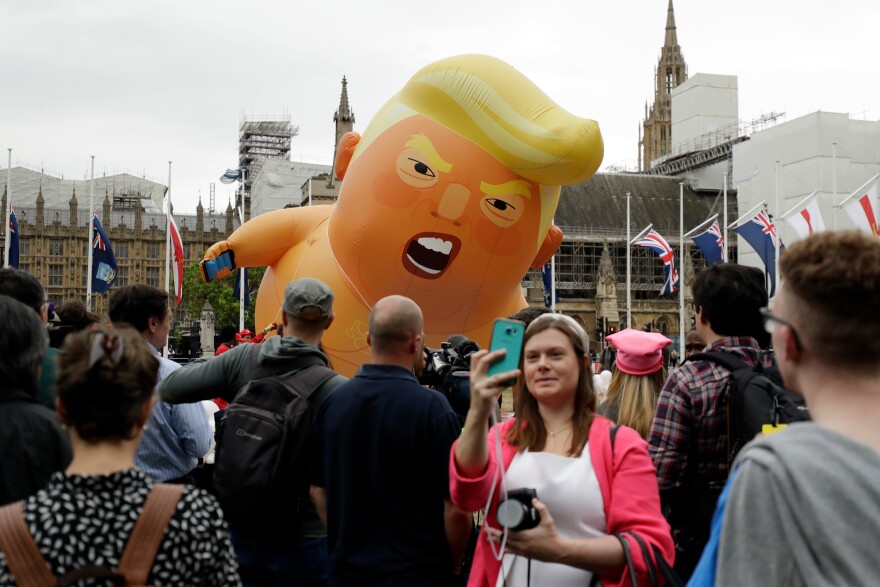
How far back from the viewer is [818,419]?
1738 mm

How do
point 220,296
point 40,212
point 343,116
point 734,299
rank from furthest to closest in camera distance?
point 40,212 < point 343,116 < point 220,296 < point 734,299

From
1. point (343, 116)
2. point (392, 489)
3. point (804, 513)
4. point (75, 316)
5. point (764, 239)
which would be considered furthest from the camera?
point (343, 116)

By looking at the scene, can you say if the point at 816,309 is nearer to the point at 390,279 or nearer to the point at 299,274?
the point at 390,279

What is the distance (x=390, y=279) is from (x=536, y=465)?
229 inches

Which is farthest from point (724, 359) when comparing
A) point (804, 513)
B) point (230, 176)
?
point (230, 176)

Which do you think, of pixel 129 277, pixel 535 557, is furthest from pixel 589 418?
pixel 129 277

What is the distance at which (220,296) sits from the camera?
53.0 m

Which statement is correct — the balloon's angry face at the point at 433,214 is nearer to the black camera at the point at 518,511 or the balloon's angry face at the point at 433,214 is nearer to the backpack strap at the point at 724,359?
the backpack strap at the point at 724,359

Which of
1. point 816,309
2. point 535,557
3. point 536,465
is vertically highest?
point 816,309

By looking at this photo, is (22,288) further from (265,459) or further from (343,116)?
(343,116)

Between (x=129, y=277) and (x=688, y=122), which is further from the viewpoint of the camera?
(x=129, y=277)

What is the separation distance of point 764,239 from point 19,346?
2277cm

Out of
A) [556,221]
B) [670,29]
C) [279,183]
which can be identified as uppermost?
[670,29]

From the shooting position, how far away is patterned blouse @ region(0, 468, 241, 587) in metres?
2.06
